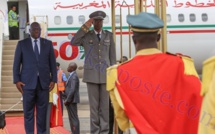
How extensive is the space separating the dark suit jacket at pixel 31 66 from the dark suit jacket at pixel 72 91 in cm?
Result: 175

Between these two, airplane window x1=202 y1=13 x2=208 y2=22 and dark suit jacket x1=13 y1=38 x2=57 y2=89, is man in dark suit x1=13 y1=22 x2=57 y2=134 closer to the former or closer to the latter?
dark suit jacket x1=13 y1=38 x2=57 y2=89

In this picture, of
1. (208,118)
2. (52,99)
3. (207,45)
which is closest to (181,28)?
(207,45)

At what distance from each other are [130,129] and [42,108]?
12.8 feet

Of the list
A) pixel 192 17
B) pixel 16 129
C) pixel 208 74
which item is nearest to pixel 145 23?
pixel 208 74

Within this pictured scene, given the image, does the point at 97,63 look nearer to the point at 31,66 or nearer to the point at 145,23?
the point at 31,66

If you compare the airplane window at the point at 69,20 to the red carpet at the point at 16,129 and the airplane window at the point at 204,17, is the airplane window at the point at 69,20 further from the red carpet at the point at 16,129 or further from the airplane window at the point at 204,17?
the red carpet at the point at 16,129

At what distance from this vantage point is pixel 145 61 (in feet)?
10.7

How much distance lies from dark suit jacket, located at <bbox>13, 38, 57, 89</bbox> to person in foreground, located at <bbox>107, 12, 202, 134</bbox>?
3.79 m

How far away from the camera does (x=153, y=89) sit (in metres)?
3.19

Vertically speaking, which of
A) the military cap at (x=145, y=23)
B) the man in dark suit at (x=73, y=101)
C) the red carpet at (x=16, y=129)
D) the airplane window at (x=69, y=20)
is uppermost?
the airplane window at (x=69, y=20)

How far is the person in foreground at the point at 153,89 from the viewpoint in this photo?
3.13 m

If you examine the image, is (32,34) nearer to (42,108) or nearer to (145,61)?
(42,108)

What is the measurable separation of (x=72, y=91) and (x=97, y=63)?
2.17 metres

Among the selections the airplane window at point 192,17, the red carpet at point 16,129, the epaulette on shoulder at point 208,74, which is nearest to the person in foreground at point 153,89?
the epaulette on shoulder at point 208,74
